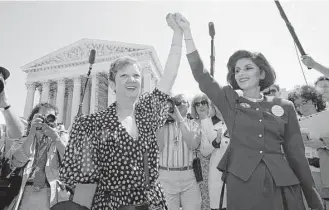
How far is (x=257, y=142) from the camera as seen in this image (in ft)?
6.66

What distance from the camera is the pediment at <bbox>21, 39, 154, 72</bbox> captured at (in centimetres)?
3988

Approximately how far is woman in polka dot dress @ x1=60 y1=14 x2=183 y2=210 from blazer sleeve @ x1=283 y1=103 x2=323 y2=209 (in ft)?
3.39

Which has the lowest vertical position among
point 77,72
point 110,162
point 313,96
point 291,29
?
point 110,162

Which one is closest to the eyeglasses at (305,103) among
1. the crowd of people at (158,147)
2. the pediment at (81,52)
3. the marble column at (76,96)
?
the crowd of people at (158,147)

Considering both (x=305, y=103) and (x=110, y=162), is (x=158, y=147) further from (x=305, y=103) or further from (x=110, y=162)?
(x=305, y=103)

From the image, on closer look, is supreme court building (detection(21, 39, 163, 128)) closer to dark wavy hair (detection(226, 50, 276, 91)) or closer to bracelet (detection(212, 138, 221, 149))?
bracelet (detection(212, 138, 221, 149))

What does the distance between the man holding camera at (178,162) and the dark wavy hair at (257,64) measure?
139 centimetres

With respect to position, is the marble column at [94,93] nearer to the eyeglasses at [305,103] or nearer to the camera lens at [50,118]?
the camera lens at [50,118]

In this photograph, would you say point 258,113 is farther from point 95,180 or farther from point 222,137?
point 222,137

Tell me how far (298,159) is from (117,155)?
1344 mm

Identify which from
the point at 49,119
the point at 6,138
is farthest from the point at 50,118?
the point at 6,138

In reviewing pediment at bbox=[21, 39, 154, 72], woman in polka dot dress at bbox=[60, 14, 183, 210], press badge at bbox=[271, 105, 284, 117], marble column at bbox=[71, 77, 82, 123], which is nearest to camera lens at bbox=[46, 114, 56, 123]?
woman in polka dot dress at bbox=[60, 14, 183, 210]

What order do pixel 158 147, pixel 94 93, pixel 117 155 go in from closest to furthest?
pixel 117 155, pixel 158 147, pixel 94 93

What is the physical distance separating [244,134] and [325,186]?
84.3 inches
